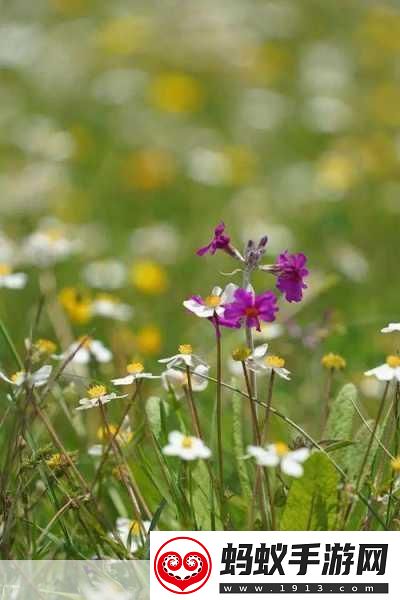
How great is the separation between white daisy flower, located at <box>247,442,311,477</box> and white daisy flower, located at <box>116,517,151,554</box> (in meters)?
0.18

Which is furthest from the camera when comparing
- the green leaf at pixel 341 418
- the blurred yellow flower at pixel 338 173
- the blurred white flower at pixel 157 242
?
the blurred yellow flower at pixel 338 173

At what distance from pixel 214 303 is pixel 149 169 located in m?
2.74

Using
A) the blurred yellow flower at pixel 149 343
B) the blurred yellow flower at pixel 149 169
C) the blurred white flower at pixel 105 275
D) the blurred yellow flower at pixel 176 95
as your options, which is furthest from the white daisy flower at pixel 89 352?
the blurred yellow flower at pixel 176 95

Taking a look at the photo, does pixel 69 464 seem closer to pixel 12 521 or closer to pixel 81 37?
pixel 12 521

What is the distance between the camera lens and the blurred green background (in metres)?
2.63

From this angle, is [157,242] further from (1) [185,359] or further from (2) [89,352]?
(1) [185,359]

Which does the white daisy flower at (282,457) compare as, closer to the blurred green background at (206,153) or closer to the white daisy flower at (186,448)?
the white daisy flower at (186,448)

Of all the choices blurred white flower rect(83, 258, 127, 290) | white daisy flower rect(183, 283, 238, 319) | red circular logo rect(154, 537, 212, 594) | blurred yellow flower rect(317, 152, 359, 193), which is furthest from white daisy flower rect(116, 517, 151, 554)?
blurred yellow flower rect(317, 152, 359, 193)

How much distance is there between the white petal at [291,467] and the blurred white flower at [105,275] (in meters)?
1.59

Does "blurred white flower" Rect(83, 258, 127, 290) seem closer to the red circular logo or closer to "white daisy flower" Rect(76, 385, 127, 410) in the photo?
"white daisy flower" Rect(76, 385, 127, 410)

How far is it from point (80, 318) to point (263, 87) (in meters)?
3.22

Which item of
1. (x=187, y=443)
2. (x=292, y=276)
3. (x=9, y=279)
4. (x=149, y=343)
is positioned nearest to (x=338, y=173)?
(x=149, y=343)

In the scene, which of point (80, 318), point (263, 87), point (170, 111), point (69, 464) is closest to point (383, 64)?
point (263, 87)

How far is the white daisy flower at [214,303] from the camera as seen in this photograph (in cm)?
122
